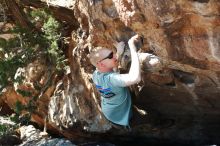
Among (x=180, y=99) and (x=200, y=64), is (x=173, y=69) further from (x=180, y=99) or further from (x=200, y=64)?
(x=180, y=99)

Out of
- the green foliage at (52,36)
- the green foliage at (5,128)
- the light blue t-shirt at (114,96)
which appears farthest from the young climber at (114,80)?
the green foliage at (5,128)

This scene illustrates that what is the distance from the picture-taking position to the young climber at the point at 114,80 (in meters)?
5.05

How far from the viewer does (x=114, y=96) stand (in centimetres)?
562

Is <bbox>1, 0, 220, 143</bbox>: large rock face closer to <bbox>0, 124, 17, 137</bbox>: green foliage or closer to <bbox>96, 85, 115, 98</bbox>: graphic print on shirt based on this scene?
<bbox>96, 85, 115, 98</bbox>: graphic print on shirt

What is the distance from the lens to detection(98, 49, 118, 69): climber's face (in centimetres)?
524

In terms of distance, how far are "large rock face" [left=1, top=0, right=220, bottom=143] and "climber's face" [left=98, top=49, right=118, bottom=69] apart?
50 centimetres

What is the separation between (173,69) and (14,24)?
13.9ft

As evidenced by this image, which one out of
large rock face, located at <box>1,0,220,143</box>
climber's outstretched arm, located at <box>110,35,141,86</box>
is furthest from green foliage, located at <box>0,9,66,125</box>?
climber's outstretched arm, located at <box>110,35,141,86</box>

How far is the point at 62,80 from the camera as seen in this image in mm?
8695

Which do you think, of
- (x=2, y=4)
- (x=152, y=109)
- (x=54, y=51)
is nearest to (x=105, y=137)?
(x=152, y=109)

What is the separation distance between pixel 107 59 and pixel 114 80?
0.91 ft

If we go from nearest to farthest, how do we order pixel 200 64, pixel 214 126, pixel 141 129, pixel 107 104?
pixel 200 64 → pixel 107 104 → pixel 214 126 → pixel 141 129

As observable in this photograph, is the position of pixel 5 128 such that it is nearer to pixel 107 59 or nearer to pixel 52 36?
pixel 52 36

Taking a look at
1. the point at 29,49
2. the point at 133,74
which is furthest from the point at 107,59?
the point at 29,49
